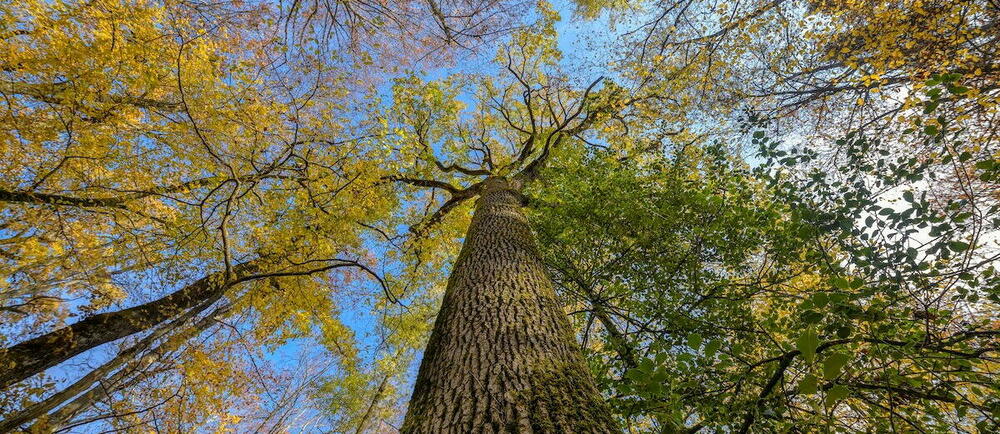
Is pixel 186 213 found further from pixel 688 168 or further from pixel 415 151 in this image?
pixel 688 168

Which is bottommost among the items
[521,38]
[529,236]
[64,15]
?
[529,236]

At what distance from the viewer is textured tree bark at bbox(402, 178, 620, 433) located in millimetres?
1390

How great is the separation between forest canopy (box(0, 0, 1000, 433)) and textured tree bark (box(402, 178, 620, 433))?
0.02m

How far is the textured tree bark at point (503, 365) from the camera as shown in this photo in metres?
1.39

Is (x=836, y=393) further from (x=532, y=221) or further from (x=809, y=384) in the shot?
(x=532, y=221)

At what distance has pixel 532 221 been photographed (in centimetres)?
486

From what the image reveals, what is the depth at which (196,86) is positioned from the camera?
5.20m

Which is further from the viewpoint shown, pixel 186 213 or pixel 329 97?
pixel 329 97

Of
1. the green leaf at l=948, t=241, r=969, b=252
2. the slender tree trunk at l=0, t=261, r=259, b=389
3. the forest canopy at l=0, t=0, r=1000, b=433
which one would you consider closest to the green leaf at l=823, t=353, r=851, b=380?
the forest canopy at l=0, t=0, r=1000, b=433

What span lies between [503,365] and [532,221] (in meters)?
3.23

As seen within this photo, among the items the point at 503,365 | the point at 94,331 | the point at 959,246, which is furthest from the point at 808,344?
the point at 94,331

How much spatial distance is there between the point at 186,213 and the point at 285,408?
9512 mm

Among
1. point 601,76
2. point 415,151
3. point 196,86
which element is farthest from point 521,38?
point 196,86

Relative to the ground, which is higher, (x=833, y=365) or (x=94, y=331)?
(x=94, y=331)
